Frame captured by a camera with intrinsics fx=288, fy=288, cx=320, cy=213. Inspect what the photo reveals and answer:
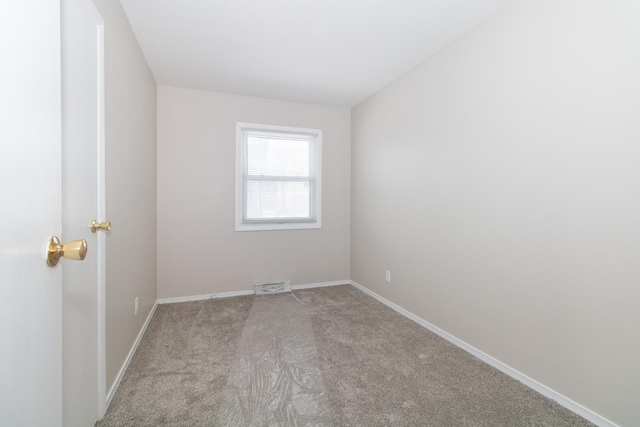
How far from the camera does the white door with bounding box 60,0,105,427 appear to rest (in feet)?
3.77

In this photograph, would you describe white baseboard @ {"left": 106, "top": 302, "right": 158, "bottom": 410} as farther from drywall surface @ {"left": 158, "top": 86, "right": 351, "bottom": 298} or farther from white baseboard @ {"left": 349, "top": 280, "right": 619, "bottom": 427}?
white baseboard @ {"left": 349, "top": 280, "right": 619, "bottom": 427}

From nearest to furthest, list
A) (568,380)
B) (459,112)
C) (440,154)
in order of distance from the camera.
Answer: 1. (568,380)
2. (459,112)
3. (440,154)

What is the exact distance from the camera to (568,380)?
1.63 metres

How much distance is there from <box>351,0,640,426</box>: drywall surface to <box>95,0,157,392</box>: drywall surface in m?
2.40

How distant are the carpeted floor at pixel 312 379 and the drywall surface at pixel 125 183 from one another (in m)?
0.27

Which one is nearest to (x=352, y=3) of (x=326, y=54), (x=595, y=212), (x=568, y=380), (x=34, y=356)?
(x=326, y=54)

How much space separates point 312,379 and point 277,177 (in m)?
2.45

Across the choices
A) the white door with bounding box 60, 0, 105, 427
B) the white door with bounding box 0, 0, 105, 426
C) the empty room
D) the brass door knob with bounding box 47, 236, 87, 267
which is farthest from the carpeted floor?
the brass door knob with bounding box 47, 236, 87, 267

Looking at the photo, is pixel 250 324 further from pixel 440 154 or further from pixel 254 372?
pixel 440 154

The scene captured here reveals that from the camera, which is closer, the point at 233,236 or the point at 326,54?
the point at 326,54

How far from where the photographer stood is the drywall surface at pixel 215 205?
328 centimetres

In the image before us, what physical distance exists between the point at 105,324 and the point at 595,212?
8.79 feet

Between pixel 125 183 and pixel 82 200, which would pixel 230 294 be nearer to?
pixel 125 183

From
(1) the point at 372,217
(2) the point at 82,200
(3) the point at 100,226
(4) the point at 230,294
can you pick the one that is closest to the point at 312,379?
(3) the point at 100,226
